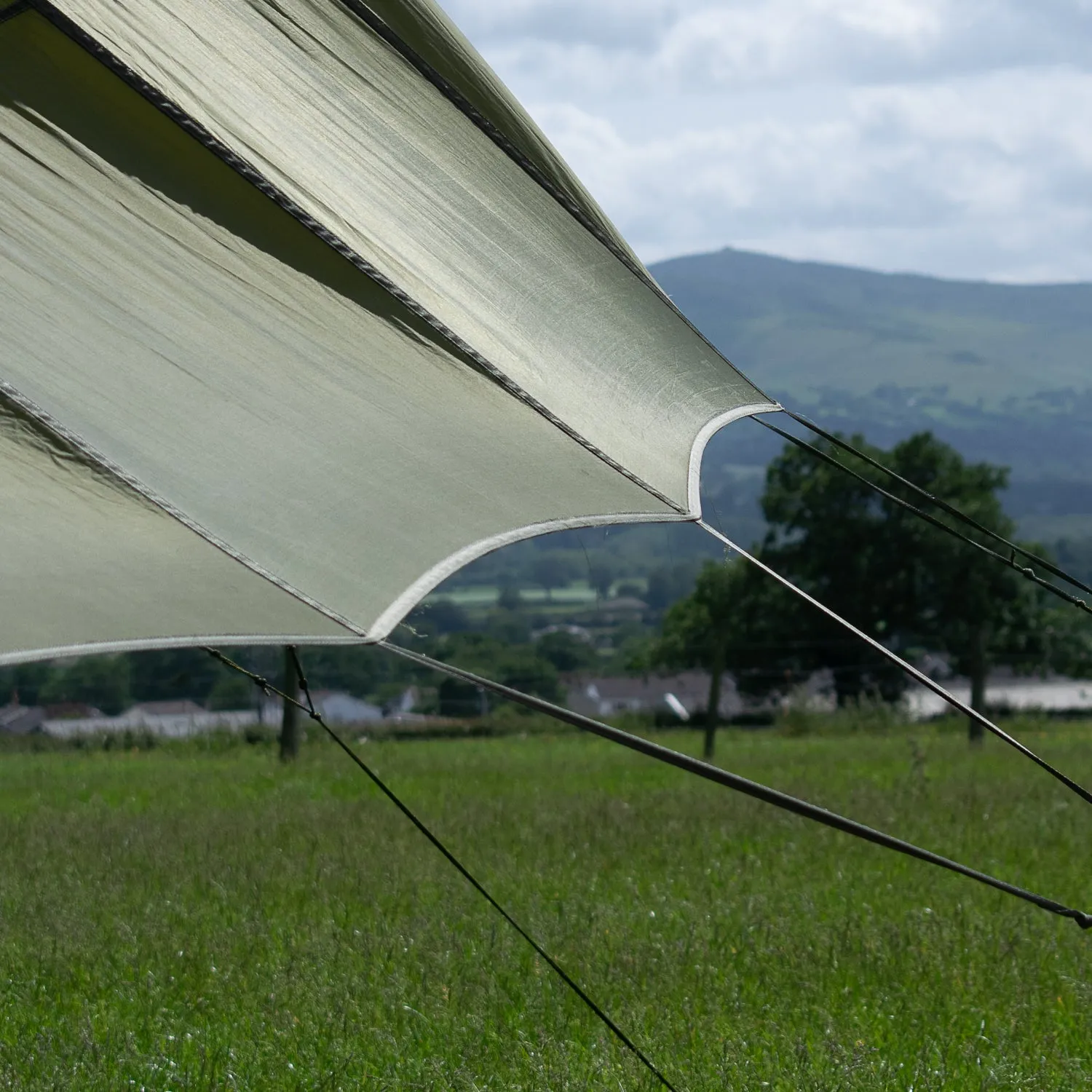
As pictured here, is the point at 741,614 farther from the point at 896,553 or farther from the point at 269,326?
the point at 269,326

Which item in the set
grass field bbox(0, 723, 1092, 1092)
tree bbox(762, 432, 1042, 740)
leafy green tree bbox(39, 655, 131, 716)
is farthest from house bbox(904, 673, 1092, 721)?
grass field bbox(0, 723, 1092, 1092)

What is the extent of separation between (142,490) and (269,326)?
0.53 meters

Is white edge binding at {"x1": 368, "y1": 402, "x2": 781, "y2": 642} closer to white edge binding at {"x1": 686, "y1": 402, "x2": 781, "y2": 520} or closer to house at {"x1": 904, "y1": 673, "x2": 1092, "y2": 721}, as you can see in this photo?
white edge binding at {"x1": 686, "y1": 402, "x2": 781, "y2": 520}

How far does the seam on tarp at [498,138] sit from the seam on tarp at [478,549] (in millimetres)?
484

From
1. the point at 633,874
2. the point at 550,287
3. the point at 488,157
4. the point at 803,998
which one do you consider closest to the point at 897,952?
the point at 803,998

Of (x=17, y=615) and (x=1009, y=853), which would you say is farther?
(x=1009, y=853)

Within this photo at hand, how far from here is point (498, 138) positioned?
3.81 m

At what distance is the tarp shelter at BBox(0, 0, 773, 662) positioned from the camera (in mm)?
3387

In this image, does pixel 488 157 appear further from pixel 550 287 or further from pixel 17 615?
pixel 17 615

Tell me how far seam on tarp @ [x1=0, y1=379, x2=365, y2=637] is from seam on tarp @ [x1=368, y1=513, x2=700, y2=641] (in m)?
0.11

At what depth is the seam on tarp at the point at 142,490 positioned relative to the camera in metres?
3.53

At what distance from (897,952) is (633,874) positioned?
2.00 meters

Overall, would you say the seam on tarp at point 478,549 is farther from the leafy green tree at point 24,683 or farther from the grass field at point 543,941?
the leafy green tree at point 24,683

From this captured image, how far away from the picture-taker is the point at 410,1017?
16.4 ft
